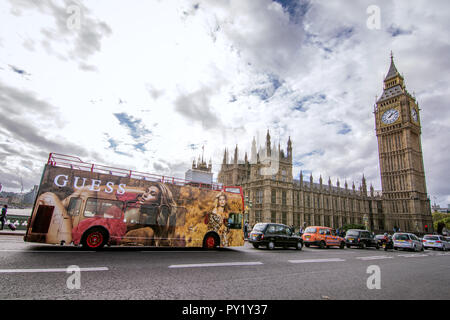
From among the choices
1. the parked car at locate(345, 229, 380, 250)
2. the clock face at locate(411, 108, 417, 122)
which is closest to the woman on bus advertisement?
the parked car at locate(345, 229, 380, 250)

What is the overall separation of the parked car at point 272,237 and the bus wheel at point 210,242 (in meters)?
3.42

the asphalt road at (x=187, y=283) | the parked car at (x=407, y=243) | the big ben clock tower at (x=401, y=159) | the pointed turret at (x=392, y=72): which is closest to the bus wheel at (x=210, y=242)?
the asphalt road at (x=187, y=283)

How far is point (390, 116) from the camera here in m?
71.4

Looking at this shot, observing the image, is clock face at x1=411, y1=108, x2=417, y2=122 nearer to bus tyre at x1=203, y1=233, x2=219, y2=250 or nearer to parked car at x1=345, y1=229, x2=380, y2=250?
parked car at x1=345, y1=229, x2=380, y2=250

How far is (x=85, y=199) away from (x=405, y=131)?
80995mm

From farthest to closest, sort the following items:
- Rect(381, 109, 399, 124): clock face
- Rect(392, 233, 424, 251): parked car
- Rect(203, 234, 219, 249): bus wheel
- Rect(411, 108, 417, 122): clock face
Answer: Rect(381, 109, 399, 124): clock face, Rect(411, 108, 417, 122): clock face, Rect(392, 233, 424, 251): parked car, Rect(203, 234, 219, 249): bus wheel

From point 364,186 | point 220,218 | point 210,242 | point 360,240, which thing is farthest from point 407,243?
point 364,186

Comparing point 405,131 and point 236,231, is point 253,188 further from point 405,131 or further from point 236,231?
point 405,131

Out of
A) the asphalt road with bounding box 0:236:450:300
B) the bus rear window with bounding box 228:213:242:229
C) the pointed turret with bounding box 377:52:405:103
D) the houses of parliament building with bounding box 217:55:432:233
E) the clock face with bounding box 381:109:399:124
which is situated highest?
the pointed turret with bounding box 377:52:405:103

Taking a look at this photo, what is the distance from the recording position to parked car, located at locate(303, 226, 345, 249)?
19969 mm

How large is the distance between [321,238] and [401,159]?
64.6m

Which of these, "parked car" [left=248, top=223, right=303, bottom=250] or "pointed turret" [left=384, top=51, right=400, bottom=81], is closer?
"parked car" [left=248, top=223, right=303, bottom=250]

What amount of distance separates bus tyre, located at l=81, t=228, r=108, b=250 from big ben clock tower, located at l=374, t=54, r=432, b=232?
75.0 metres
